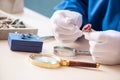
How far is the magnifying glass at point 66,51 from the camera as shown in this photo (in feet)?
2.08

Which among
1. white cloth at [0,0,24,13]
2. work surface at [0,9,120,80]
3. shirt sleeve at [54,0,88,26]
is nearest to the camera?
work surface at [0,9,120,80]

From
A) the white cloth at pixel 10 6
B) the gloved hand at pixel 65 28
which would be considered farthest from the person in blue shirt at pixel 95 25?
the white cloth at pixel 10 6

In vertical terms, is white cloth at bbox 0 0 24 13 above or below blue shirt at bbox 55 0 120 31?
above

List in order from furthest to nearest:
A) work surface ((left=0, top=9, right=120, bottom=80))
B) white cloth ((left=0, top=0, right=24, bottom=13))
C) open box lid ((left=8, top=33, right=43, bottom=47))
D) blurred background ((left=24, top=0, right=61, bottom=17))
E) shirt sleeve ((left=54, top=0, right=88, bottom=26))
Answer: blurred background ((left=24, top=0, right=61, bottom=17)) < white cloth ((left=0, top=0, right=24, bottom=13)) < shirt sleeve ((left=54, top=0, right=88, bottom=26)) < open box lid ((left=8, top=33, right=43, bottom=47)) < work surface ((left=0, top=9, right=120, bottom=80))

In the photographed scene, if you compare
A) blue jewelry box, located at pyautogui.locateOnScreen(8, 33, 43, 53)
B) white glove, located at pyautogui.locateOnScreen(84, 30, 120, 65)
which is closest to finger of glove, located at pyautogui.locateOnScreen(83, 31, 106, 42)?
white glove, located at pyautogui.locateOnScreen(84, 30, 120, 65)

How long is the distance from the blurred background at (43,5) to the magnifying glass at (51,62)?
68 cm

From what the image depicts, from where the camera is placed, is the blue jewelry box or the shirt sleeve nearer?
the blue jewelry box

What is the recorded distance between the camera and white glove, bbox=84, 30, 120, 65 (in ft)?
1.95

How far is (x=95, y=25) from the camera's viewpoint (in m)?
0.84

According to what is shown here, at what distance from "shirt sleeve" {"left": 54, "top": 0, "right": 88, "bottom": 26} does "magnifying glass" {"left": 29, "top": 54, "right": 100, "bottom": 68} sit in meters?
0.27

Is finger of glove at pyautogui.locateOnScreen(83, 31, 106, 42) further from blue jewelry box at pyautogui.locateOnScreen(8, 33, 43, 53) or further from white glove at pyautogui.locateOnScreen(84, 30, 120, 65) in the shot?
blue jewelry box at pyautogui.locateOnScreen(8, 33, 43, 53)

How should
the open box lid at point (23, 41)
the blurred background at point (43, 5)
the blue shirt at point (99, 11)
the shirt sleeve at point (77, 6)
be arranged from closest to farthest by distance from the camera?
1. the open box lid at point (23, 41)
2. the blue shirt at point (99, 11)
3. the shirt sleeve at point (77, 6)
4. the blurred background at point (43, 5)

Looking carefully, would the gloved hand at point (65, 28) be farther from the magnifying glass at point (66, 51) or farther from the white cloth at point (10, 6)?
the white cloth at point (10, 6)

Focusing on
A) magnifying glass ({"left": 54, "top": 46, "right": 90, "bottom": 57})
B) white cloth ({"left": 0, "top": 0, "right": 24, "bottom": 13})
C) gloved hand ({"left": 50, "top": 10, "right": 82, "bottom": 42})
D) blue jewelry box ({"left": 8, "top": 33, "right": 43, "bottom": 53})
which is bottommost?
magnifying glass ({"left": 54, "top": 46, "right": 90, "bottom": 57})
